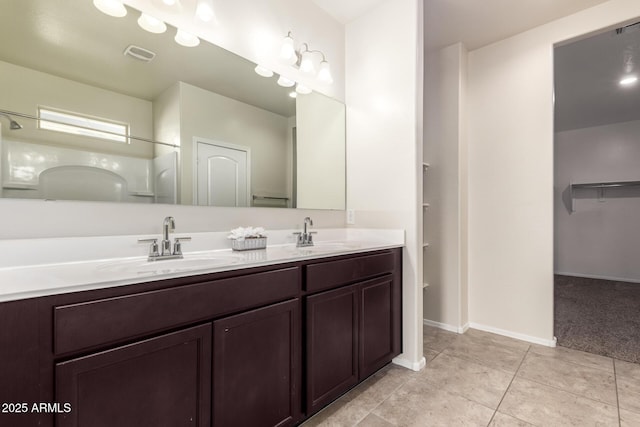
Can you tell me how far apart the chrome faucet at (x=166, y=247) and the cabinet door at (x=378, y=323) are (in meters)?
1.00

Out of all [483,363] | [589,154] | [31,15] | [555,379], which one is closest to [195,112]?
[31,15]

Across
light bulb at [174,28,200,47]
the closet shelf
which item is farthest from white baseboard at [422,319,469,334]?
the closet shelf

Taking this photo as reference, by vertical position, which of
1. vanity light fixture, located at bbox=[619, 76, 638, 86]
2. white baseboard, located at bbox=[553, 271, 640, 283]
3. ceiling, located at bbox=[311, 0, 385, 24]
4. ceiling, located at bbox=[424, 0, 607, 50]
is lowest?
white baseboard, located at bbox=[553, 271, 640, 283]

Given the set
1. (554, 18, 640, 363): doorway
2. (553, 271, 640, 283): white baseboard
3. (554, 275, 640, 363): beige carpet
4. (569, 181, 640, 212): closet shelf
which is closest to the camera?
(554, 275, 640, 363): beige carpet

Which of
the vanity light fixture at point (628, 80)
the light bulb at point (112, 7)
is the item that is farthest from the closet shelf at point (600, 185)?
the light bulb at point (112, 7)

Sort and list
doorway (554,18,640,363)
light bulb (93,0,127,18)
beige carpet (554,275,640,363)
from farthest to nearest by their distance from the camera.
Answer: doorway (554,18,640,363) → beige carpet (554,275,640,363) → light bulb (93,0,127,18)

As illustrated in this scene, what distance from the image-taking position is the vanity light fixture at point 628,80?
330 cm

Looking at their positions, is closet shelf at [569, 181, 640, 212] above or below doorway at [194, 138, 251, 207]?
above

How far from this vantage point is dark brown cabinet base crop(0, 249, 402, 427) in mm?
769

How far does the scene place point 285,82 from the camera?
6.88ft

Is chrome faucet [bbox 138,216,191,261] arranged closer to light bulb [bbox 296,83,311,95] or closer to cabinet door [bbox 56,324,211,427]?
cabinet door [bbox 56,324,211,427]

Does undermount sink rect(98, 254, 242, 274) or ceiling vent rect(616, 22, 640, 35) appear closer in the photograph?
undermount sink rect(98, 254, 242, 274)

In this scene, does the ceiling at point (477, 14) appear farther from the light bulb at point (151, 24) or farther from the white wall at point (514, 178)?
the light bulb at point (151, 24)

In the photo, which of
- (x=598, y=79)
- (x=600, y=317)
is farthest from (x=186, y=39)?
(x=600, y=317)
